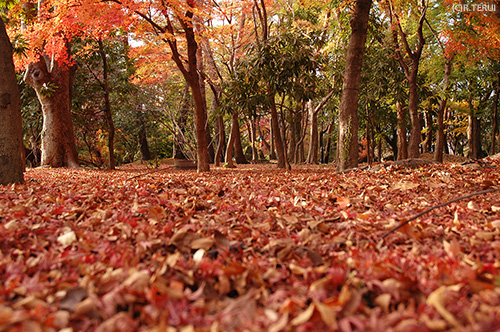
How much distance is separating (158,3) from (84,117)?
649 centimetres

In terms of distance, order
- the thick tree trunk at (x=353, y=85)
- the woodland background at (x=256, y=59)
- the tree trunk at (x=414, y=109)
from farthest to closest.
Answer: the tree trunk at (x=414, y=109), the woodland background at (x=256, y=59), the thick tree trunk at (x=353, y=85)

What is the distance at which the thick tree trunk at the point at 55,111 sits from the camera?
7.63 metres

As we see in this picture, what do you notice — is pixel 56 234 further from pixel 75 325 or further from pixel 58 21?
pixel 58 21

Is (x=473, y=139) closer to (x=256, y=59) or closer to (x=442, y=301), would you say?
(x=256, y=59)

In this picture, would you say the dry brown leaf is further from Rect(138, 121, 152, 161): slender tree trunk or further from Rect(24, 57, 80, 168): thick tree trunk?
Rect(138, 121, 152, 161): slender tree trunk

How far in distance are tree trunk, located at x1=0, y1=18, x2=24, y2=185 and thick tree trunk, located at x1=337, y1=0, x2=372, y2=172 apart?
4354mm

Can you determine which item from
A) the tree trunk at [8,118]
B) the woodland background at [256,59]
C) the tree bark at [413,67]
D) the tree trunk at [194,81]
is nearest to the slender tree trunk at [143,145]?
the woodland background at [256,59]

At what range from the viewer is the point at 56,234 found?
1.59 m

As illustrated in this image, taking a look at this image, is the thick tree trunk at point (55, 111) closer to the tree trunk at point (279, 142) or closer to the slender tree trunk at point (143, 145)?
the tree trunk at point (279, 142)

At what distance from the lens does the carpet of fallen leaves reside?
85cm

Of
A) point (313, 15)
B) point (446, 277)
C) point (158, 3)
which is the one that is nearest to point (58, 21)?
point (158, 3)

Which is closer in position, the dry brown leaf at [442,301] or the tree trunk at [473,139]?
the dry brown leaf at [442,301]

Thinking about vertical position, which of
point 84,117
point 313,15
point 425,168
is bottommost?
point 425,168

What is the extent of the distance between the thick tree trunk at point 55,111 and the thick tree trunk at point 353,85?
21.8ft
